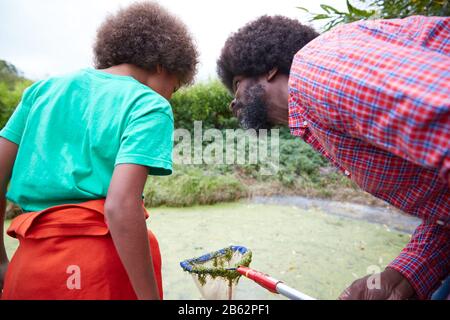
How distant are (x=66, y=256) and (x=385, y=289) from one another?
1072 mm

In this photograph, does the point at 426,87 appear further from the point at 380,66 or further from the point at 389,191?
the point at 389,191

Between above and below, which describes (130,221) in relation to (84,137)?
below

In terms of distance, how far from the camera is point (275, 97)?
1.66 metres

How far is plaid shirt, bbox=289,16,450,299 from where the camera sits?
2.63 feet

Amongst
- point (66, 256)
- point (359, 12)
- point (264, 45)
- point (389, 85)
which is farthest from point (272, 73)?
point (359, 12)

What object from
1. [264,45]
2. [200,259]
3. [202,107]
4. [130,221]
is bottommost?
[202,107]

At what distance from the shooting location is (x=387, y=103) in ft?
2.74

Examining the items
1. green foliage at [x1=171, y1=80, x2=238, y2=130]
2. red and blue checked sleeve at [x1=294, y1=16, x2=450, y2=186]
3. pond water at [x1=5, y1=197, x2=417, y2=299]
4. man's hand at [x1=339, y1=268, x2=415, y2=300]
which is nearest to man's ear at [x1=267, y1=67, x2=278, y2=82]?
red and blue checked sleeve at [x1=294, y1=16, x2=450, y2=186]

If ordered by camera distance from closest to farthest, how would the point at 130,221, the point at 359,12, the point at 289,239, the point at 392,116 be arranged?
the point at 392,116 → the point at 130,221 → the point at 359,12 → the point at 289,239

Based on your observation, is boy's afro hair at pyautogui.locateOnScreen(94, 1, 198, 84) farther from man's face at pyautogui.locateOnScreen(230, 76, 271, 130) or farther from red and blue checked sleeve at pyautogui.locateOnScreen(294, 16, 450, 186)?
red and blue checked sleeve at pyautogui.locateOnScreen(294, 16, 450, 186)

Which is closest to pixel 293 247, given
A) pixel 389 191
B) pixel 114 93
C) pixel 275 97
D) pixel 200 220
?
pixel 200 220

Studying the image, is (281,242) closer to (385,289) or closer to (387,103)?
(385,289)

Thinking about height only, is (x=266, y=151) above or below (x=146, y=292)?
below
